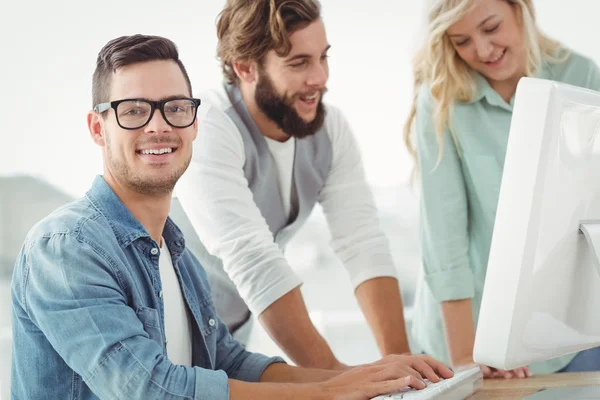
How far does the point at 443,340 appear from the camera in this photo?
1.73 meters

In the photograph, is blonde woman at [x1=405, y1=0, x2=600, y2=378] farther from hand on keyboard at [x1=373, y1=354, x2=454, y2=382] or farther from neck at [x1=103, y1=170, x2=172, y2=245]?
neck at [x1=103, y1=170, x2=172, y2=245]

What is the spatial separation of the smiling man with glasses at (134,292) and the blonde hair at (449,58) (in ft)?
2.04

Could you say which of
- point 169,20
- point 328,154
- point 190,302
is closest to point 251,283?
point 190,302

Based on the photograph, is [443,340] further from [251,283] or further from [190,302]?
[190,302]

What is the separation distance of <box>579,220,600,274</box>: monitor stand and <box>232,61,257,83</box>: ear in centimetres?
101

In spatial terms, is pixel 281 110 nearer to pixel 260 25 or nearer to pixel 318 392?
pixel 260 25

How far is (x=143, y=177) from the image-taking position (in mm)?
1160

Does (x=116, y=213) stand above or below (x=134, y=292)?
above

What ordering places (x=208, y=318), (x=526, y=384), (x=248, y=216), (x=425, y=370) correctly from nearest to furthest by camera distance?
1. (x=425, y=370)
2. (x=526, y=384)
3. (x=208, y=318)
4. (x=248, y=216)

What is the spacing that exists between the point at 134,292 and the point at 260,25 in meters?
0.85

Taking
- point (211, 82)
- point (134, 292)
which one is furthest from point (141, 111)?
point (211, 82)

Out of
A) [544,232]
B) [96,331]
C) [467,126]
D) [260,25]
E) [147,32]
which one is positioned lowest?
[96,331]

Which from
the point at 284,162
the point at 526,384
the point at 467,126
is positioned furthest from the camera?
the point at 284,162

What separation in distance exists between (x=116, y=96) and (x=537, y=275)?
705 millimetres
